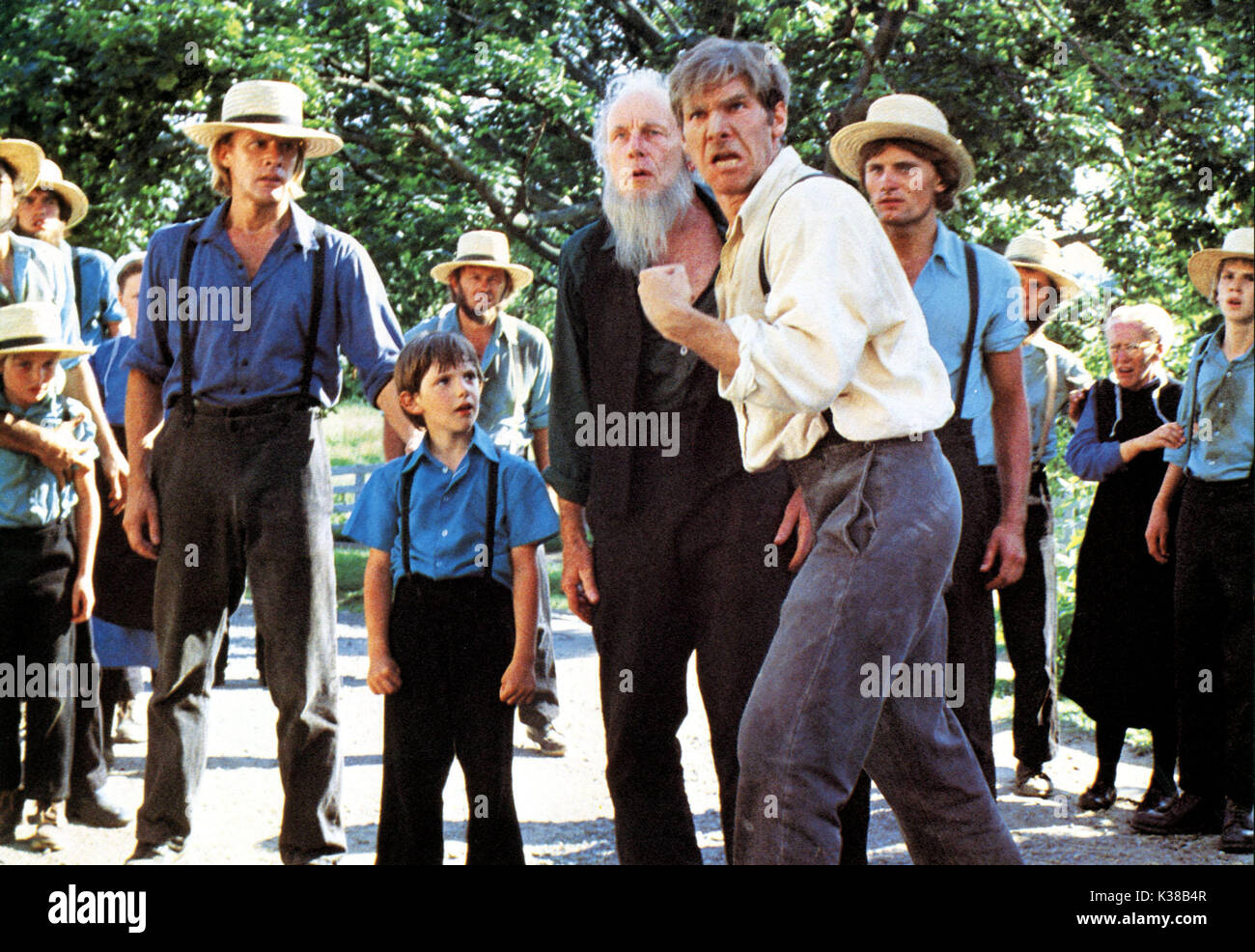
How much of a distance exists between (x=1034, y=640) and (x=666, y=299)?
2952 millimetres

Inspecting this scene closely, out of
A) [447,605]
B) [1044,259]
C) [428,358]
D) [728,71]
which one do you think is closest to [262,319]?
[428,358]

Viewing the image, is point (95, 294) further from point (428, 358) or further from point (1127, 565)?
point (1127, 565)

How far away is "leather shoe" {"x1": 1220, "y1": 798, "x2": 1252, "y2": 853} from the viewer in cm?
431

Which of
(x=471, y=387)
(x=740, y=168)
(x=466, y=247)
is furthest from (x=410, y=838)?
(x=466, y=247)

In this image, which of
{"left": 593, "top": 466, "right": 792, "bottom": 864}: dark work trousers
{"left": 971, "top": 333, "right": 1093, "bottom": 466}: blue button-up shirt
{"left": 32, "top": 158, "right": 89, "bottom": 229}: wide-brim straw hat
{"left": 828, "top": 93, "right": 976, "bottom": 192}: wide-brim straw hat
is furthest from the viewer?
{"left": 971, "top": 333, "right": 1093, "bottom": 466}: blue button-up shirt

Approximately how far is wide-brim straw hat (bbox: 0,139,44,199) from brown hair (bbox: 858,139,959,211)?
A: 241cm

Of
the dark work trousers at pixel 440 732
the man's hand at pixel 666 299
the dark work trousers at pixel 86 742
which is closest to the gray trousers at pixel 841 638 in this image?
the man's hand at pixel 666 299

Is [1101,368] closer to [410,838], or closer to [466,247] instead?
[466,247]

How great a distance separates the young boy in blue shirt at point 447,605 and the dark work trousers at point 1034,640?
2.17 metres

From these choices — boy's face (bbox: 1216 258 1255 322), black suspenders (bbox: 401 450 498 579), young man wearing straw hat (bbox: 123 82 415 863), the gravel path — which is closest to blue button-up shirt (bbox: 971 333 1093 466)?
boy's face (bbox: 1216 258 1255 322)

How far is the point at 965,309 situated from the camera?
363 cm

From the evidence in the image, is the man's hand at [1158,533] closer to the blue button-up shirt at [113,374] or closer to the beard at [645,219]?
the beard at [645,219]

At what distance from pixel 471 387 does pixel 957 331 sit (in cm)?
122

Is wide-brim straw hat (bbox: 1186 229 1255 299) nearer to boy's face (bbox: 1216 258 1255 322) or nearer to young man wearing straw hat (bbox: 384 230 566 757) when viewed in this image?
boy's face (bbox: 1216 258 1255 322)
